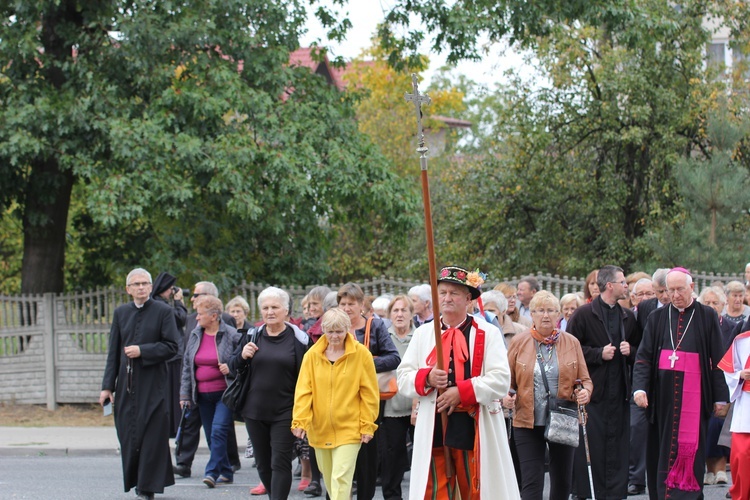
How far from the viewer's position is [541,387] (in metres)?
8.16

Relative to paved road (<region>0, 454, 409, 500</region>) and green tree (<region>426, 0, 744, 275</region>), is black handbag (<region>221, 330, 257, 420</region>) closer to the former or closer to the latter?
paved road (<region>0, 454, 409, 500</region>)

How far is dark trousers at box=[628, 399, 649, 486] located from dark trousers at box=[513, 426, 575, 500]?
220cm

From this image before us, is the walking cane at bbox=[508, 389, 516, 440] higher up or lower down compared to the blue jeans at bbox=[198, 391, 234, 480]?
higher up

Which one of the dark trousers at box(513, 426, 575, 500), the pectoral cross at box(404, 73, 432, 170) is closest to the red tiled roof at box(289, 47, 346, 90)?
the dark trousers at box(513, 426, 575, 500)

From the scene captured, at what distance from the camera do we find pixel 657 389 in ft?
28.5

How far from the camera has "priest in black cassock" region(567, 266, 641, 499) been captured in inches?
353

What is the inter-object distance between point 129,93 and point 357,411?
30.9 ft

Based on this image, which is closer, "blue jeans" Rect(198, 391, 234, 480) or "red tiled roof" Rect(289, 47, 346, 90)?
"blue jeans" Rect(198, 391, 234, 480)

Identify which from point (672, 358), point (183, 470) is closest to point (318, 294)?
point (183, 470)

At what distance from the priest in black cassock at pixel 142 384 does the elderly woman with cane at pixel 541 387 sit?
3123mm

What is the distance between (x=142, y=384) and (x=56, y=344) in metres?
7.85

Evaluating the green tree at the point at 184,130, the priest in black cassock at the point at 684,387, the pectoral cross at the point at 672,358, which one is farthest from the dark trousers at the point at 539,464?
the green tree at the point at 184,130

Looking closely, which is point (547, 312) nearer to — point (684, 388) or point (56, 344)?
point (684, 388)

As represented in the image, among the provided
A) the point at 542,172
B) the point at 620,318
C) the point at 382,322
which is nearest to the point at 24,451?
the point at 382,322
